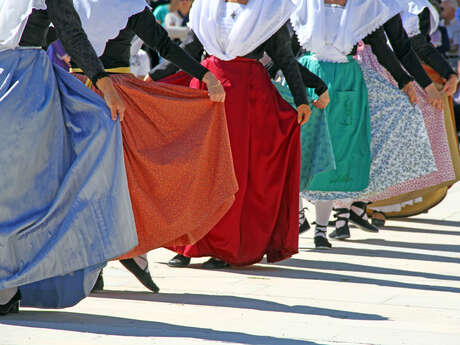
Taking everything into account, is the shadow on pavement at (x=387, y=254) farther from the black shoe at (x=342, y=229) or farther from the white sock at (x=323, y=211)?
the black shoe at (x=342, y=229)

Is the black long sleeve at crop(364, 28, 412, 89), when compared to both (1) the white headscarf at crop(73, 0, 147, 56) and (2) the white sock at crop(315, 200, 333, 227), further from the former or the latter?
(1) the white headscarf at crop(73, 0, 147, 56)

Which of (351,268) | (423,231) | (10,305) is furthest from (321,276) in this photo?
(423,231)

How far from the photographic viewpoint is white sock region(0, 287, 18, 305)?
4359 millimetres

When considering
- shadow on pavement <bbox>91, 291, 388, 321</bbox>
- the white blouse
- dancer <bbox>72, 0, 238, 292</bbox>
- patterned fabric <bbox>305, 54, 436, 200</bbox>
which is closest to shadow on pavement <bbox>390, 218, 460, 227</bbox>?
patterned fabric <bbox>305, 54, 436, 200</bbox>

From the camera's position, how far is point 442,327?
4.42m

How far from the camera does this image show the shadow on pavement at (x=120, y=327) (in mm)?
4066

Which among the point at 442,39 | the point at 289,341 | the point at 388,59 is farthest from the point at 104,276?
the point at 442,39

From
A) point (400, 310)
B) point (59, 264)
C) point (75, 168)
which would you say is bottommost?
point (400, 310)

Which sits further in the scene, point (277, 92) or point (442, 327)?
point (277, 92)

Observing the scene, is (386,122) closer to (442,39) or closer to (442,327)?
(442,327)

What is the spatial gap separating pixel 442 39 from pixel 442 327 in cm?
917

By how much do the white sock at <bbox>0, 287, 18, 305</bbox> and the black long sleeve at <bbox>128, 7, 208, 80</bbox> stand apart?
1370 mm

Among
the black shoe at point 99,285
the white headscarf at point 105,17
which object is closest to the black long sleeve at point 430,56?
the white headscarf at point 105,17

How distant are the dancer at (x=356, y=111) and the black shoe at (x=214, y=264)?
1.16 metres
